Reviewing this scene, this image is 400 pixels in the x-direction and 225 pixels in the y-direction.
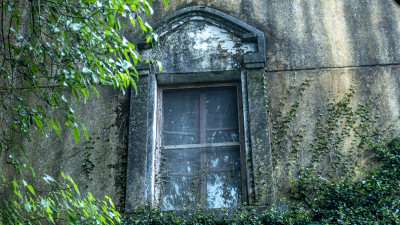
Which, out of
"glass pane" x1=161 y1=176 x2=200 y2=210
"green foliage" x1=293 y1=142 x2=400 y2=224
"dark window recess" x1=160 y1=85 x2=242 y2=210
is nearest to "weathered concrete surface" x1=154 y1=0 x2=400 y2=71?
"dark window recess" x1=160 y1=85 x2=242 y2=210

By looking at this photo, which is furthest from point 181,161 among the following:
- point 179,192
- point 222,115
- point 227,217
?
point 227,217

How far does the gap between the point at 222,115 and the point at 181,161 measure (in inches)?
31.4

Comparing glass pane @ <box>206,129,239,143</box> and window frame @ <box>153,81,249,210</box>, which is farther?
glass pane @ <box>206,129,239,143</box>

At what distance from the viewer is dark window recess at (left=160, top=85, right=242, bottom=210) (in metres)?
5.83

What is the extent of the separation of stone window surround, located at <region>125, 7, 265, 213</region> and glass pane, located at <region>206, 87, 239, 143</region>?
186 mm

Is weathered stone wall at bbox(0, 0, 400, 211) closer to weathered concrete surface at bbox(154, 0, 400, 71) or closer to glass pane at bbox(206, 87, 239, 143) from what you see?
weathered concrete surface at bbox(154, 0, 400, 71)

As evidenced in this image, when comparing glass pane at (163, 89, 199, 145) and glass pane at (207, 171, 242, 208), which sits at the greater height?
glass pane at (163, 89, 199, 145)

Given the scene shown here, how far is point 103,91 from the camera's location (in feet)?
20.8

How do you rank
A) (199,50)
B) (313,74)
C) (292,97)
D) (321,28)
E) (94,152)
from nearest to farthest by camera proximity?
1. (94,152)
2. (292,97)
3. (313,74)
4. (199,50)
5. (321,28)

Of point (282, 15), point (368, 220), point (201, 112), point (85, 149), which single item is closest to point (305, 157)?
point (368, 220)

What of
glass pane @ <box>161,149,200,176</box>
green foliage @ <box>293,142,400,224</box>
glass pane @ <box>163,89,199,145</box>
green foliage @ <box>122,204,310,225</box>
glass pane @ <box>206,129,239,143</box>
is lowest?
green foliage @ <box>122,204,310,225</box>

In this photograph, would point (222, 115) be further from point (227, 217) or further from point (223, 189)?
point (227, 217)

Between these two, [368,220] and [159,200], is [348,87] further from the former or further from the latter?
[159,200]

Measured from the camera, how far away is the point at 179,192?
5.86m
